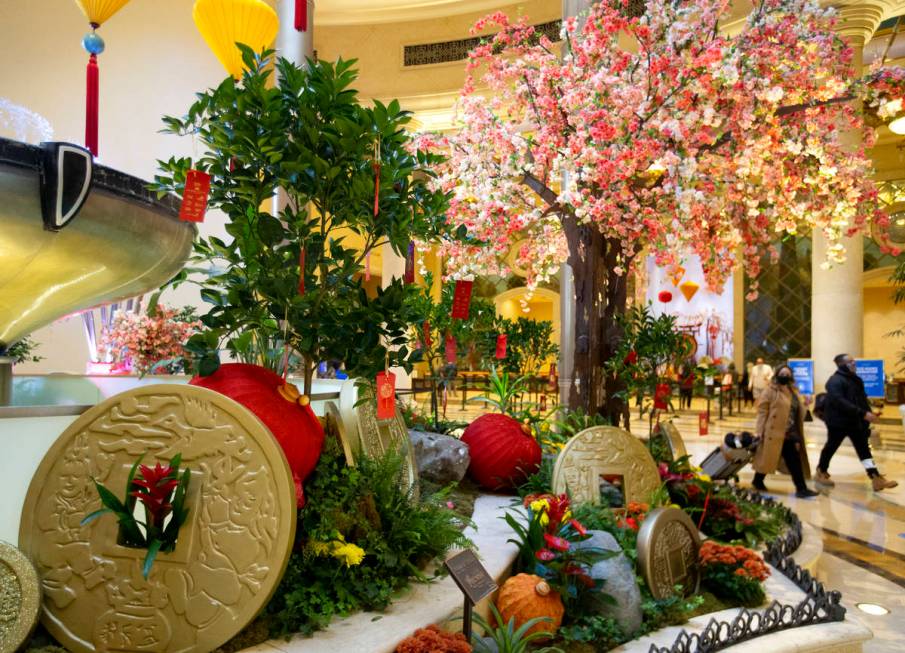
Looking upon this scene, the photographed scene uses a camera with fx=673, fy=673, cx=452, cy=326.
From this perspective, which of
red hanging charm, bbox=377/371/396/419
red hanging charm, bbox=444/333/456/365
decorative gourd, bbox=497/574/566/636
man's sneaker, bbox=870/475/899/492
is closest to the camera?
red hanging charm, bbox=377/371/396/419

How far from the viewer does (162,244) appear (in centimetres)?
174

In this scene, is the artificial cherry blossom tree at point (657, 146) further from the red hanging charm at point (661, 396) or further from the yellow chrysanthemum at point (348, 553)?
the yellow chrysanthemum at point (348, 553)

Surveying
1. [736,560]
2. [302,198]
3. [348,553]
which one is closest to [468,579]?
[348,553]

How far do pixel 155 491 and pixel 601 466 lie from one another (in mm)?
2919

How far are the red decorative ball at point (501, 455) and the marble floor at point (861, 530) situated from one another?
3.66 feet

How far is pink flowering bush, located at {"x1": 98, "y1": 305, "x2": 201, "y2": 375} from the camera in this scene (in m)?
5.35

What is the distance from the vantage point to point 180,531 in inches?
74.9

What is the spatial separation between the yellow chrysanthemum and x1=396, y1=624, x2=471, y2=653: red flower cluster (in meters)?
0.36

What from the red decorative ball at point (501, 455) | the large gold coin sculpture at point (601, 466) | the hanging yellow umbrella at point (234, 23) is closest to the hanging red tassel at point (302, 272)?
the large gold coin sculpture at point (601, 466)

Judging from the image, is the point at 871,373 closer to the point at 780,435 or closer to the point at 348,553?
the point at 780,435

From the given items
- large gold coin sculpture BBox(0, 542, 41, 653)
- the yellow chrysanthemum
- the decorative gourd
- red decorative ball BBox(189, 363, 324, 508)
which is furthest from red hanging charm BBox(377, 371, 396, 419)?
large gold coin sculpture BBox(0, 542, 41, 653)

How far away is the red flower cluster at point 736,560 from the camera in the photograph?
3.46 meters

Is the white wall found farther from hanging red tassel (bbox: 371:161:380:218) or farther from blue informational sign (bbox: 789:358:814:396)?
blue informational sign (bbox: 789:358:814:396)

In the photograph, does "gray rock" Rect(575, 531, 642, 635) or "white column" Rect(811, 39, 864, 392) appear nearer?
"gray rock" Rect(575, 531, 642, 635)
